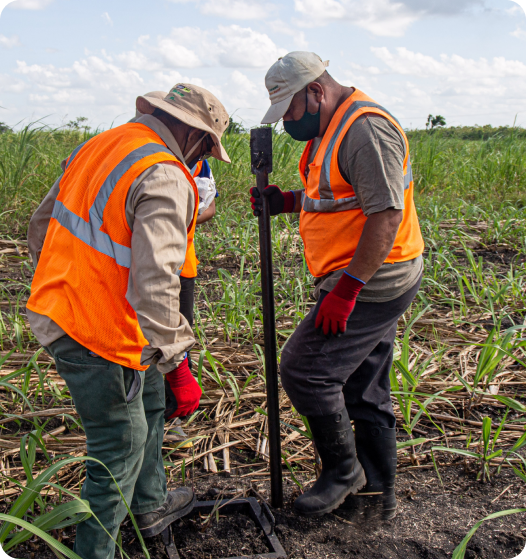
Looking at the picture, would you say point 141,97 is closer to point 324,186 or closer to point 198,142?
point 198,142

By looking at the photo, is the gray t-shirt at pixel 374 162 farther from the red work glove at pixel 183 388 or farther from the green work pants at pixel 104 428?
the green work pants at pixel 104 428

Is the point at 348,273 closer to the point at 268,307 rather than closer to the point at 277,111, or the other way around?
the point at 268,307

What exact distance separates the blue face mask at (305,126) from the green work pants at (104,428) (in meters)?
1.14

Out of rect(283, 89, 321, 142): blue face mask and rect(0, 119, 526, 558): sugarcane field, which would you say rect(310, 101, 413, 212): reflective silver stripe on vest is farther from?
rect(0, 119, 526, 558): sugarcane field

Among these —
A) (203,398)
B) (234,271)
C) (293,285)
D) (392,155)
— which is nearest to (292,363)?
(392,155)

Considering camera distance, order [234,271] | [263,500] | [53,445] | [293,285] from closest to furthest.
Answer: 1. [263,500]
2. [53,445]
3. [293,285]
4. [234,271]

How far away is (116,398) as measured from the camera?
1.54 m

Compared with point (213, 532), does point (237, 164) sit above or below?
above

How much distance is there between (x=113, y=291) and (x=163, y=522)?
3.21 ft

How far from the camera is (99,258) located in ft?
4.91

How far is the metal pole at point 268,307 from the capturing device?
1.97m

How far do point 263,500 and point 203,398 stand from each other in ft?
2.64

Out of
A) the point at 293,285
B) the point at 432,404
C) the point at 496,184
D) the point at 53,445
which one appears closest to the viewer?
the point at 53,445

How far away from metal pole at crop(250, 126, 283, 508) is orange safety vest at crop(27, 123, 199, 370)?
50 cm
